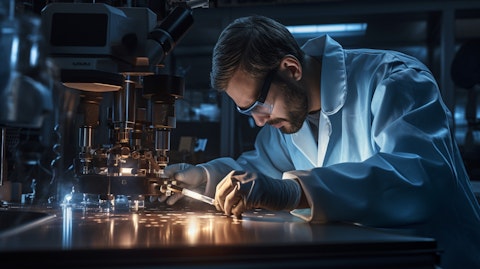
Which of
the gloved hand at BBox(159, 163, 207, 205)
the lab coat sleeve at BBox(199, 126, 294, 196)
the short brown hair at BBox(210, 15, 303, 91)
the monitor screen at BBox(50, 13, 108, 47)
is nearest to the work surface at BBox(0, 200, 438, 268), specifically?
the monitor screen at BBox(50, 13, 108, 47)

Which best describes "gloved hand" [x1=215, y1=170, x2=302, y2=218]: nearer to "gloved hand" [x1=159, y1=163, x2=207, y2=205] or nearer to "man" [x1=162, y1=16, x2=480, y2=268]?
"man" [x1=162, y1=16, x2=480, y2=268]

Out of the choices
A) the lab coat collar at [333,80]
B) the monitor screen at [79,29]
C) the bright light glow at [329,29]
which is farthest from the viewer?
the bright light glow at [329,29]

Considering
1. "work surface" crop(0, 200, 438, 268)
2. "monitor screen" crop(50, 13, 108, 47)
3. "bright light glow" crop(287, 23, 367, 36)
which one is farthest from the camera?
"bright light glow" crop(287, 23, 367, 36)

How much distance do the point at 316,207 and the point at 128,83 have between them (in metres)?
0.53

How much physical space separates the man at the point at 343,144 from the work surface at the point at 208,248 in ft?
0.87

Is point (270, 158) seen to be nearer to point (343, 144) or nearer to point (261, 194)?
point (343, 144)

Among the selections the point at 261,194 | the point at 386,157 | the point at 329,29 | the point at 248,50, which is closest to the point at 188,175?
the point at 248,50

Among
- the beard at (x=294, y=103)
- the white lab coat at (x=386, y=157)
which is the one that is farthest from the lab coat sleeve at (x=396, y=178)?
the beard at (x=294, y=103)

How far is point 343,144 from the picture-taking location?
5.66 feet

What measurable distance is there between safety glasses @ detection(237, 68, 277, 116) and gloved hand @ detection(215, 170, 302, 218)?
457mm

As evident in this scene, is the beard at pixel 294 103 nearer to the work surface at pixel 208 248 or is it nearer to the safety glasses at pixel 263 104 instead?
the safety glasses at pixel 263 104

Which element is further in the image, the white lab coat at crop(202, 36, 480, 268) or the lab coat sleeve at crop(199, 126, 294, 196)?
Result: the lab coat sleeve at crop(199, 126, 294, 196)

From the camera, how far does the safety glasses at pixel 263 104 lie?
171 centimetres

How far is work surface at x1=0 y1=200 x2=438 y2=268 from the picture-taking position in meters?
0.68
